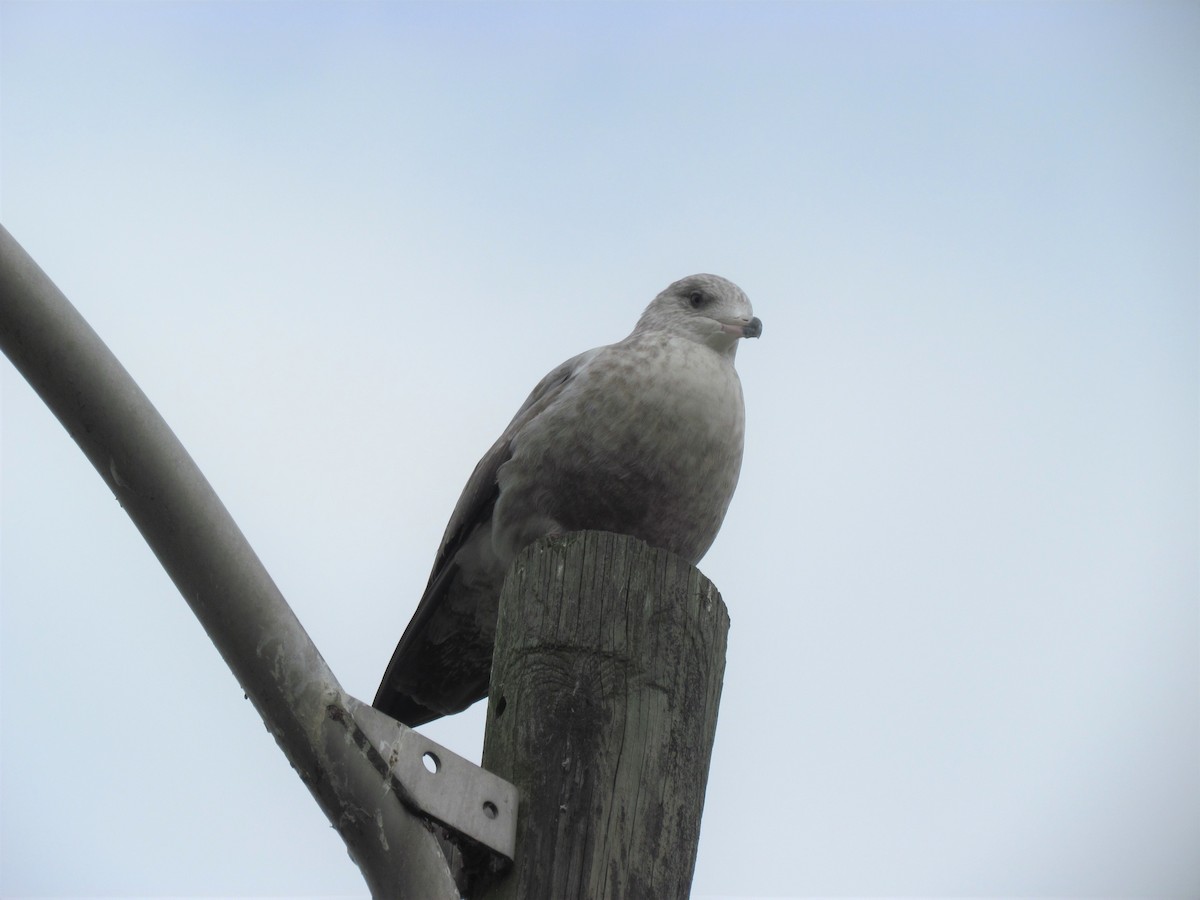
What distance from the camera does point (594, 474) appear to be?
345 cm

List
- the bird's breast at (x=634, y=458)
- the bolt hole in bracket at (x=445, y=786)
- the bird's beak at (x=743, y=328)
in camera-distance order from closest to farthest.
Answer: the bolt hole in bracket at (x=445, y=786)
the bird's breast at (x=634, y=458)
the bird's beak at (x=743, y=328)

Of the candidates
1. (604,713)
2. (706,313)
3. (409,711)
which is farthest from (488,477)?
(604,713)

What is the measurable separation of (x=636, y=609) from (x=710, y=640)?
0.16m

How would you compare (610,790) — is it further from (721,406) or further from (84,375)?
(721,406)

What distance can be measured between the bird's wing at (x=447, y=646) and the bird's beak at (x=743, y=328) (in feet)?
1.31

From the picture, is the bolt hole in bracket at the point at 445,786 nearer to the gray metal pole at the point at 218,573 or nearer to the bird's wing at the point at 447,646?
the gray metal pole at the point at 218,573

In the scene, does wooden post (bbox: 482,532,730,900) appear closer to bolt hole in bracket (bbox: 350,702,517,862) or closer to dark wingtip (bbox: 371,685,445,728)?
bolt hole in bracket (bbox: 350,702,517,862)

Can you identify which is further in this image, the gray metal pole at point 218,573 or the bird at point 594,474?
the bird at point 594,474

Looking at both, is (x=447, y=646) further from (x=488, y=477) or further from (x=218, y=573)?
(x=218, y=573)

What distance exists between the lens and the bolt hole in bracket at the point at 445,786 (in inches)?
81.6

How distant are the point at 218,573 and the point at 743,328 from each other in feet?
7.61

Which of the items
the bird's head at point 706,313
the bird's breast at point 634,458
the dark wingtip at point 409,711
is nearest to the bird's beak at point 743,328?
the bird's head at point 706,313

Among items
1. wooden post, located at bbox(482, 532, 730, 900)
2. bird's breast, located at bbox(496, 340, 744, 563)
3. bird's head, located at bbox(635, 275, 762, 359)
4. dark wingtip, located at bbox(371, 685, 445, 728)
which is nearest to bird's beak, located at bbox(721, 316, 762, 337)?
bird's head, located at bbox(635, 275, 762, 359)

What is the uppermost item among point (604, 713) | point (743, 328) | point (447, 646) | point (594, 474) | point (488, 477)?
point (743, 328)
